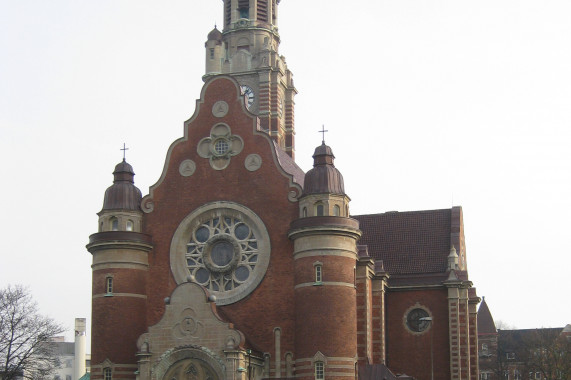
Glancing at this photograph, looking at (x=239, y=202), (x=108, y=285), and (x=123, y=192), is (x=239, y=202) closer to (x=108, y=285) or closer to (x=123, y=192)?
(x=123, y=192)

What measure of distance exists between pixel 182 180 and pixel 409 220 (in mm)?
18460

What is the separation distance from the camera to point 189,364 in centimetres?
5166

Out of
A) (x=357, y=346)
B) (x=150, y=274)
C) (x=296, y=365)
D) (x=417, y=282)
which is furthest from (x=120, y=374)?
(x=417, y=282)

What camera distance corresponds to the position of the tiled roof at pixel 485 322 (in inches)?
4311

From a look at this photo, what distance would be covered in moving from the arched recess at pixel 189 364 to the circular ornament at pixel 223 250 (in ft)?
17.4

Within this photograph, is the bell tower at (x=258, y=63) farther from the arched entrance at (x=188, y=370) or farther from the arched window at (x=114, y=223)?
the arched entrance at (x=188, y=370)

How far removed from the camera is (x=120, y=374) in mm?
55469

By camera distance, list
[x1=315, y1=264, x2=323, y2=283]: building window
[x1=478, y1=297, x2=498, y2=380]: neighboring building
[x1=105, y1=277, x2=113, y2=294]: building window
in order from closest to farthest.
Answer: [x1=315, y1=264, x2=323, y2=283]: building window, [x1=105, y1=277, x2=113, y2=294]: building window, [x1=478, y1=297, x2=498, y2=380]: neighboring building

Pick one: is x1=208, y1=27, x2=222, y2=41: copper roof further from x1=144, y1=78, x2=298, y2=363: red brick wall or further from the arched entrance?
the arched entrance

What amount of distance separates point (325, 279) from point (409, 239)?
16.0m

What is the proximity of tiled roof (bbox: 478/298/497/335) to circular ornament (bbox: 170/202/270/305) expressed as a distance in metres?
58.9

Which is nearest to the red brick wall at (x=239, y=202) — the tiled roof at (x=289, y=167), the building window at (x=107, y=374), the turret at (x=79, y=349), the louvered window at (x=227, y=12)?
the tiled roof at (x=289, y=167)

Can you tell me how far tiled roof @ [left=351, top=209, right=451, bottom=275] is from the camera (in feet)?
215

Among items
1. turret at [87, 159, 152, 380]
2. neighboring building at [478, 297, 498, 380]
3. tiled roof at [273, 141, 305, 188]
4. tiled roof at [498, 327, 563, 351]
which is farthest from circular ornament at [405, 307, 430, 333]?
neighboring building at [478, 297, 498, 380]
